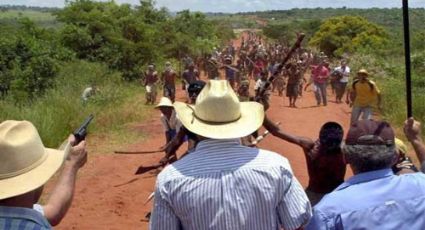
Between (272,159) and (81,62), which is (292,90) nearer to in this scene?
(81,62)

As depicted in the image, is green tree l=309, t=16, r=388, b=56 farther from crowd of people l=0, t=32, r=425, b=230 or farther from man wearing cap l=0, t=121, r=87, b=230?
man wearing cap l=0, t=121, r=87, b=230

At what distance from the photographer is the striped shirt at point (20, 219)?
7.13ft

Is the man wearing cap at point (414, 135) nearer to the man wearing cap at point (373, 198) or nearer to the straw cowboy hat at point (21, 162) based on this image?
the man wearing cap at point (373, 198)

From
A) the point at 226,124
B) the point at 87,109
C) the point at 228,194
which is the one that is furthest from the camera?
the point at 87,109

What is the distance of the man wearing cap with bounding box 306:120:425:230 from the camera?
8.11 feet

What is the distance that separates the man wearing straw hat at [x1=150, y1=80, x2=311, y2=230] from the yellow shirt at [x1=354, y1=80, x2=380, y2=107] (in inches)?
320

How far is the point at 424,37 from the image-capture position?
31094 mm

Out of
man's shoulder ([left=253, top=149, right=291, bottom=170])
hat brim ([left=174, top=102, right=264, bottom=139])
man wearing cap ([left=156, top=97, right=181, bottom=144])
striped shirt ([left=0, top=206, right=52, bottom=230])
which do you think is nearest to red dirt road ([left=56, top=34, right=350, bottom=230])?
man wearing cap ([left=156, top=97, right=181, bottom=144])

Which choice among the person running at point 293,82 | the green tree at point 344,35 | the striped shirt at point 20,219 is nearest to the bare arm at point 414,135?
the striped shirt at point 20,219

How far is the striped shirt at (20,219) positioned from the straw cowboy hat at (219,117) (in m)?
0.81

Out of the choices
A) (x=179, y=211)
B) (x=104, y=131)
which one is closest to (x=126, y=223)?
(x=179, y=211)

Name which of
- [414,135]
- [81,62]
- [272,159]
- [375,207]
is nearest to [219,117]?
[272,159]

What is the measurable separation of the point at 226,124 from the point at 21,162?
0.93 meters

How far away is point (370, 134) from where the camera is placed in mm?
2686
